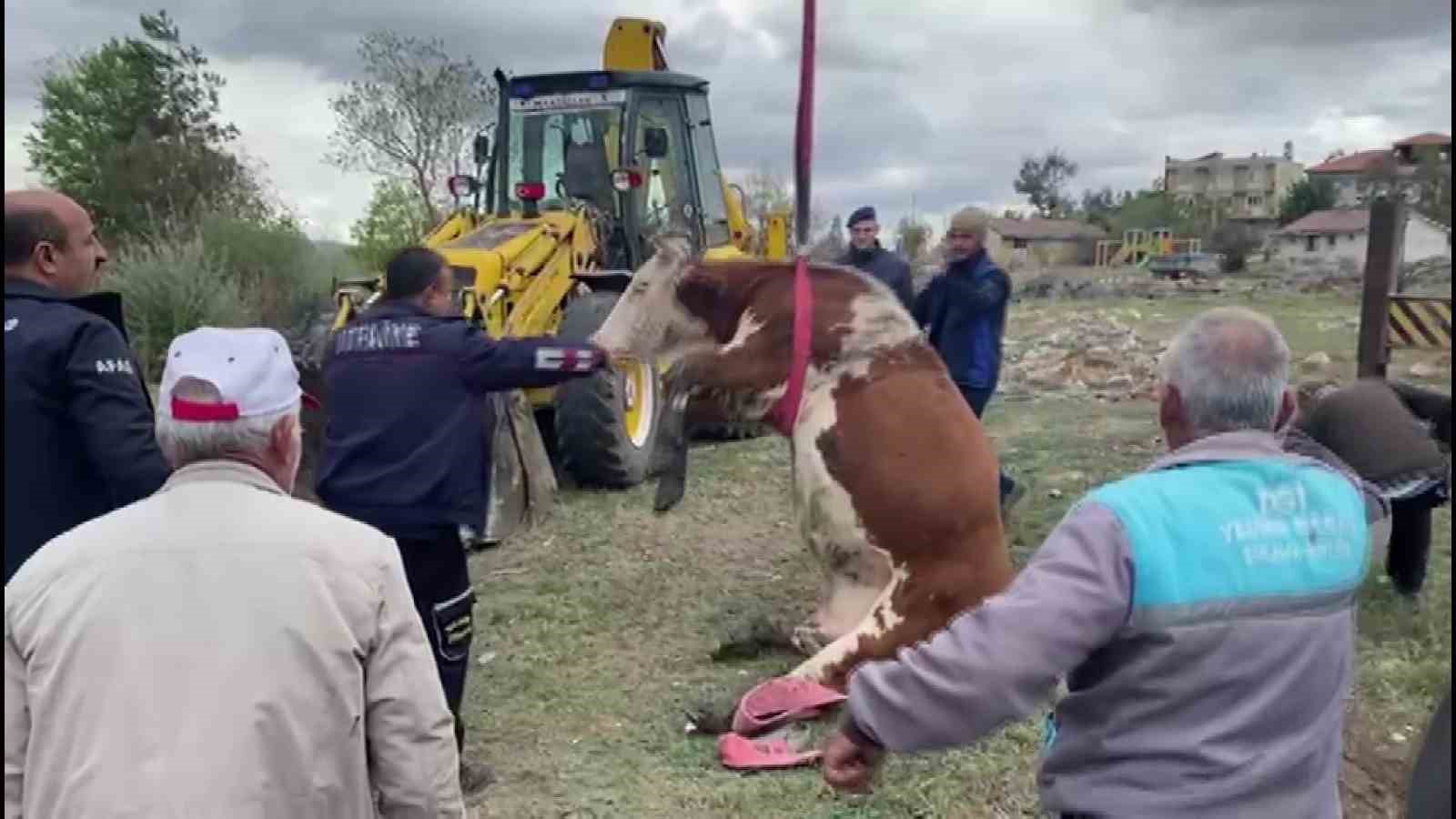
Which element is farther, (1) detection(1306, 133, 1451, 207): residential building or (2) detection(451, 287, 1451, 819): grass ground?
(2) detection(451, 287, 1451, 819): grass ground

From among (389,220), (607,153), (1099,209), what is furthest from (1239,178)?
(607,153)

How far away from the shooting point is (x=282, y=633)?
2.15 m

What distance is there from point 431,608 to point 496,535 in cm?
339

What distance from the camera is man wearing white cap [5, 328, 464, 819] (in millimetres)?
2113

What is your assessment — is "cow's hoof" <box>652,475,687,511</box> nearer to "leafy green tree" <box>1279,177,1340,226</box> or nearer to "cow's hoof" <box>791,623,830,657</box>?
"cow's hoof" <box>791,623,830,657</box>

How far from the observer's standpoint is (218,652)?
2.13m

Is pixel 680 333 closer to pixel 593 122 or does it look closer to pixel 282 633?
pixel 282 633

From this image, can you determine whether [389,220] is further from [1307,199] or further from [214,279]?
[1307,199]

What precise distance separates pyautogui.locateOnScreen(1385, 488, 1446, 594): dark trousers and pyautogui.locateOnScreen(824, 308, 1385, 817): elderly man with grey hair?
179 inches

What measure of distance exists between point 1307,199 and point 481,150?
6931 centimetres

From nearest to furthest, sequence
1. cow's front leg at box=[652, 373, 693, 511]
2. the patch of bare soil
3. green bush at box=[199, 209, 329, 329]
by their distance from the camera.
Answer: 1. the patch of bare soil
2. cow's front leg at box=[652, 373, 693, 511]
3. green bush at box=[199, 209, 329, 329]

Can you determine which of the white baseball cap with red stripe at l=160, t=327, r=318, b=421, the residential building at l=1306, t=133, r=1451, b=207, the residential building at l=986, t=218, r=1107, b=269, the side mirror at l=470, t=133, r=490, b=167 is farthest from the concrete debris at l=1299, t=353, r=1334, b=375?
the residential building at l=986, t=218, r=1107, b=269

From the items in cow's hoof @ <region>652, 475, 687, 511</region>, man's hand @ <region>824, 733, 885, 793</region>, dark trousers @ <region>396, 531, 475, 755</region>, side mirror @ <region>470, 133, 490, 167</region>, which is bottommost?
dark trousers @ <region>396, 531, 475, 755</region>

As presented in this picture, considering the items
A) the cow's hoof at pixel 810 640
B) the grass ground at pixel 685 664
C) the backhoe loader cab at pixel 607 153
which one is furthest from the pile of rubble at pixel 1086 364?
the cow's hoof at pixel 810 640
